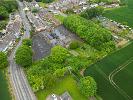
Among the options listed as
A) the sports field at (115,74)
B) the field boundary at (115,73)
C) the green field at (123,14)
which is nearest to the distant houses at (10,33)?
the sports field at (115,74)

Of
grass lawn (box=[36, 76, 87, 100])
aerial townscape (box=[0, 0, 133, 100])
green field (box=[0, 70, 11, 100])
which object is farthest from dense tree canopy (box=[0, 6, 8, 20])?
grass lawn (box=[36, 76, 87, 100])

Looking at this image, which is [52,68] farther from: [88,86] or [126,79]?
[126,79]

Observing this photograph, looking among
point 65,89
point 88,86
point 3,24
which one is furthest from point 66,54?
point 3,24

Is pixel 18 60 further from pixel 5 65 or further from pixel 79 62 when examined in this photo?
pixel 79 62

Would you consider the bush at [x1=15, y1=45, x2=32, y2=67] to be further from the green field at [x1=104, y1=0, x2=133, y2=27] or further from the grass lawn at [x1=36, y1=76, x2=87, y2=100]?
the green field at [x1=104, y1=0, x2=133, y2=27]

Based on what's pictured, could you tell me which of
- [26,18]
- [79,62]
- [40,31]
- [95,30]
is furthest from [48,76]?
[26,18]

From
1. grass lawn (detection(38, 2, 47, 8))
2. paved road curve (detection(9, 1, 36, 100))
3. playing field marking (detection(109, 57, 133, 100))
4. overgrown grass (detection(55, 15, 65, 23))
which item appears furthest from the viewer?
grass lawn (detection(38, 2, 47, 8))

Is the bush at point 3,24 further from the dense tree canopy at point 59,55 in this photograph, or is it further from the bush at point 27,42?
the dense tree canopy at point 59,55
